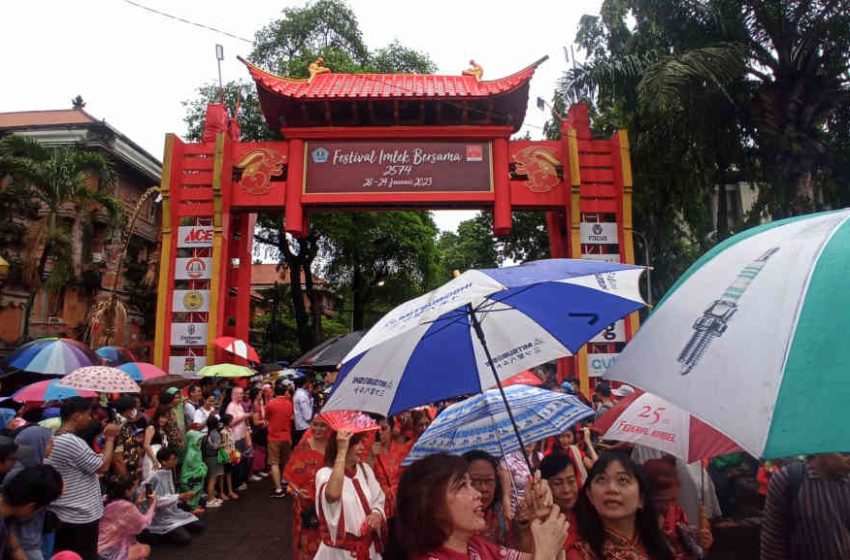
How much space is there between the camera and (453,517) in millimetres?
1976

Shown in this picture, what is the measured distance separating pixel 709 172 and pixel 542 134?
5.97 meters

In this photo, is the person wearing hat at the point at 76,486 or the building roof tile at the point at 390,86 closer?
the person wearing hat at the point at 76,486

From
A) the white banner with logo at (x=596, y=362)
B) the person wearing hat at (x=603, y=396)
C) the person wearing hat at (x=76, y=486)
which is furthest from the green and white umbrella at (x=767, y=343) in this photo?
the white banner with logo at (x=596, y=362)

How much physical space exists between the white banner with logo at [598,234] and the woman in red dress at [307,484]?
30.3ft

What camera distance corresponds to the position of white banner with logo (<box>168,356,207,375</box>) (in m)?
11.5

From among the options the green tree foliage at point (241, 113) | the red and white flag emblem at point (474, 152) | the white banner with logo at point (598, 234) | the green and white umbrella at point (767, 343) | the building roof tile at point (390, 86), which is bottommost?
the green and white umbrella at point (767, 343)

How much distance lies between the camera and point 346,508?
3.11m

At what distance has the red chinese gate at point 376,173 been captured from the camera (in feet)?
39.2

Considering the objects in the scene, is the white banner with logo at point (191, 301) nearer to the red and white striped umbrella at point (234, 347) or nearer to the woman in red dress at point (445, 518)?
the red and white striped umbrella at point (234, 347)

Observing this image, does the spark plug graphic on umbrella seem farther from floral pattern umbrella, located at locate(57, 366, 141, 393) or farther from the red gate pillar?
the red gate pillar

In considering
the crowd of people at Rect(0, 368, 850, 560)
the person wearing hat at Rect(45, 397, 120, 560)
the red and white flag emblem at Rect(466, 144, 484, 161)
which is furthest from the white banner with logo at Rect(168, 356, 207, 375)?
the person wearing hat at Rect(45, 397, 120, 560)

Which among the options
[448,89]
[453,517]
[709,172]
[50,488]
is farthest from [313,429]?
[709,172]

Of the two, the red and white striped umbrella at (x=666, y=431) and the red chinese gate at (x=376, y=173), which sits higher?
the red chinese gate at (x=376, y=173)

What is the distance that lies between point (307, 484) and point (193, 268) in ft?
30.9
